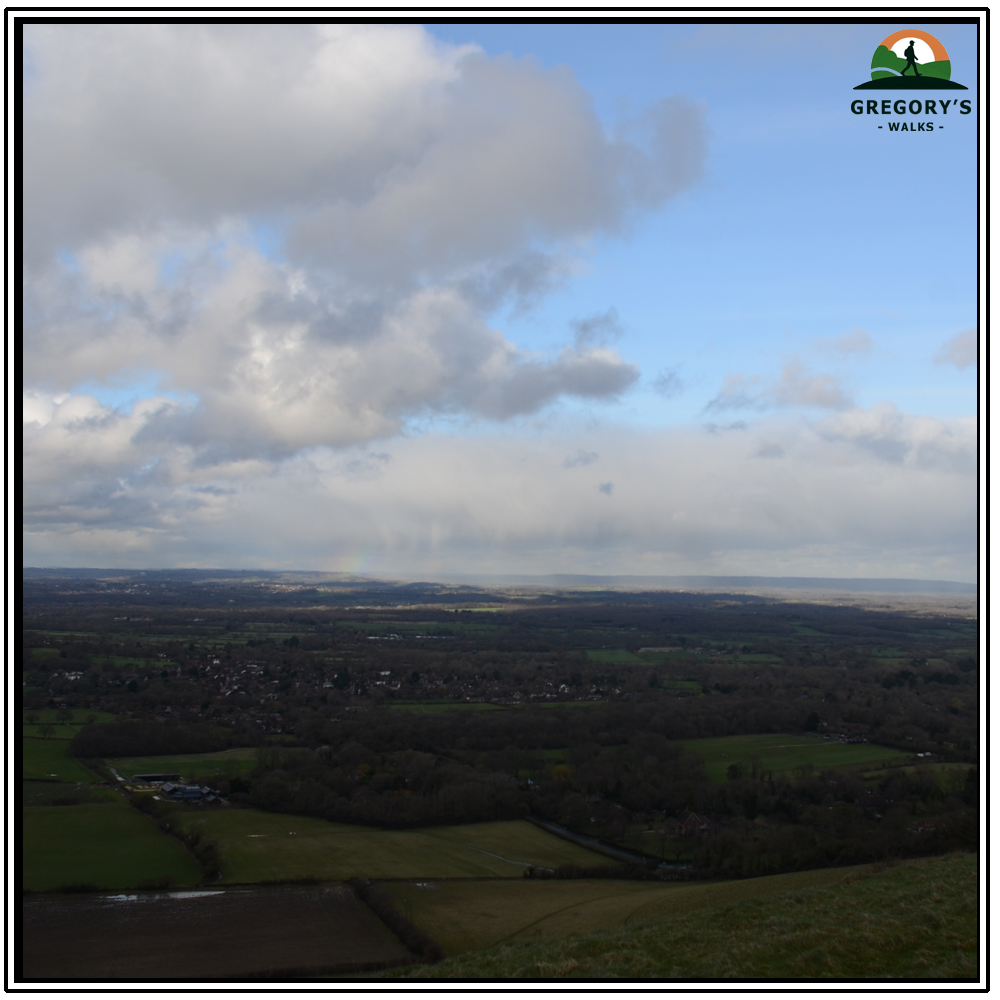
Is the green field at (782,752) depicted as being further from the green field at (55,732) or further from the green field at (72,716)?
the green field at (72,716)

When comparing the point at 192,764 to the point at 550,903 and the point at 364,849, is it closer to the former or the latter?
the point at 364,849

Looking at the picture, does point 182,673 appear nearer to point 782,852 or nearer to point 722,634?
point 782,852

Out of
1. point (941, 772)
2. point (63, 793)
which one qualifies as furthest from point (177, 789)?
point (941, 772)

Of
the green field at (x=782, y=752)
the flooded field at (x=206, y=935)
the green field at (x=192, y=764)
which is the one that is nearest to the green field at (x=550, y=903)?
the flooded field at (x=206, y=935)

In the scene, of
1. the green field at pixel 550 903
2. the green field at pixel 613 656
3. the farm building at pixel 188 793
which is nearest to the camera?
the green field at pixel 550 903

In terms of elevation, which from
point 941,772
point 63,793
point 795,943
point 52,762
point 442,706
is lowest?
point 442,706
